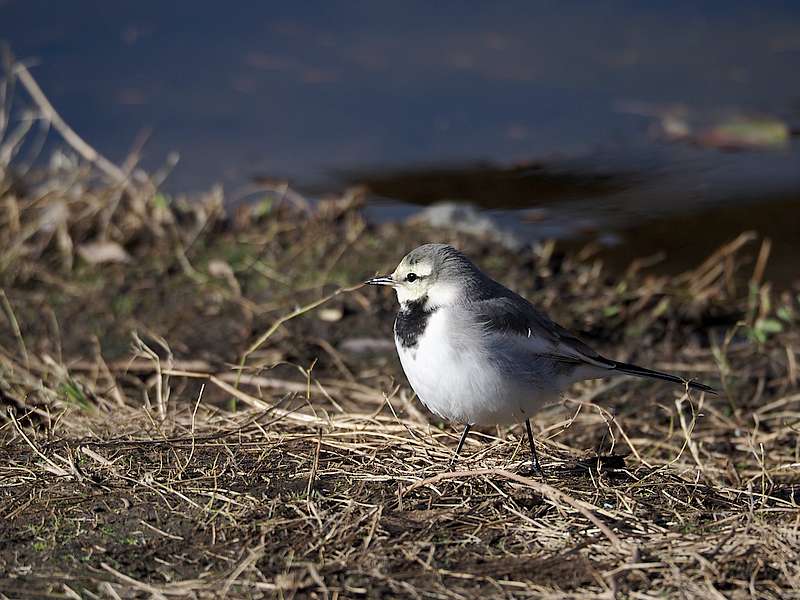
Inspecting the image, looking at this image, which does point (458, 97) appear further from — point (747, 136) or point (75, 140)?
point (75, 140)

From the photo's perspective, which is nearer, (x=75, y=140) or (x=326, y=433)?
(x=326, y=433)

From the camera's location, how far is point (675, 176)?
9023 mm

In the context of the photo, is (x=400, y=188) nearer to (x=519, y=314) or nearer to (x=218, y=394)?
(x=218, y=394)

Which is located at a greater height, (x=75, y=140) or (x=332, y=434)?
(x=75, y=140)

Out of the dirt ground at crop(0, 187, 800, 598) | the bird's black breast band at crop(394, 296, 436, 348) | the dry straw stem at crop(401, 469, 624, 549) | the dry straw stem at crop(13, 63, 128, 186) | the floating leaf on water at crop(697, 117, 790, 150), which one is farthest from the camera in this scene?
the floating leaf on water at crop(697, 117, 790, 150)

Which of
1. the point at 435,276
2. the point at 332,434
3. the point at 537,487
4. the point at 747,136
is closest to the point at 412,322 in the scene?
the point at 435,276

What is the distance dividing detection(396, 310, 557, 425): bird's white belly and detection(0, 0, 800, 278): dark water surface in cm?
389

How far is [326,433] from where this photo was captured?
4477mm

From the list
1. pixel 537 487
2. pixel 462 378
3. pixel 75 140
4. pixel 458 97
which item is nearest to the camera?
pixel 537 487

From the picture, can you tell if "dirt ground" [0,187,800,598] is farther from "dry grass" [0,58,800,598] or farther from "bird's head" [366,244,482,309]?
"bird's head" [366,244,482,309]

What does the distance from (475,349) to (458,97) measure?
6.18m

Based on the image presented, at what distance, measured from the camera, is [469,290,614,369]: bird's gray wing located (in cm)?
432

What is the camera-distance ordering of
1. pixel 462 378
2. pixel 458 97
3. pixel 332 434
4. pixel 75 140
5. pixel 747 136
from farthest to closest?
pixel 458 97, pixel 747 136, pixel 75 140, pixel 332 434, pixel 462 378

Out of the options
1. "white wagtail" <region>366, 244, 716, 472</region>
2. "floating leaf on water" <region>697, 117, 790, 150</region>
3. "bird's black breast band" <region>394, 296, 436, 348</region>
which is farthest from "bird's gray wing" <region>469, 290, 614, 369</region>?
"floating leaf on water" <region>697, 117, 790, 150</region>
